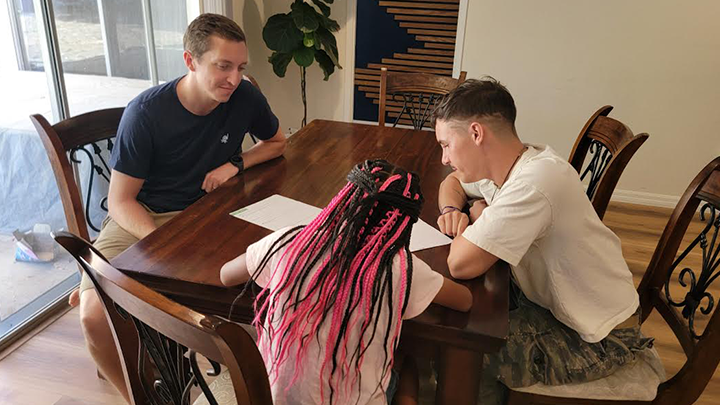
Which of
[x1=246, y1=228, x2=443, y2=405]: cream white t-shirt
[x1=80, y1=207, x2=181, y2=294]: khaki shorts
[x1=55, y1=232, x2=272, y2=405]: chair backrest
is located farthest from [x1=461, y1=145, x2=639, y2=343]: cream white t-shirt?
[x1=80, y1=207, x2=181, y2=294]: khaki shorts

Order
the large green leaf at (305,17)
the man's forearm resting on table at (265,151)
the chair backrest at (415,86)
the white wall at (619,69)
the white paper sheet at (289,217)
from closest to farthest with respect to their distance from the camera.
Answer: the white paper sheet at (289,217) → the man's forearm resting on table at (265,151) → the chair backrest at (415,86) → the white wall at (619,69) → the large green leaf at (305,17)

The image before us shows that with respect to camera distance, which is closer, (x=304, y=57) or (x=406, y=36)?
(x=304, y=57)

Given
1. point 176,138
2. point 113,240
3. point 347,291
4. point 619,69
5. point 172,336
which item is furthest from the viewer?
point 619,69

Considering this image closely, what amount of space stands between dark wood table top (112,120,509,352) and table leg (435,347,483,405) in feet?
0.14

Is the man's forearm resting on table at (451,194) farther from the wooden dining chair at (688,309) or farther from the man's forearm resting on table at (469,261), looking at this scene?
the wooden dining chair at (688,309)

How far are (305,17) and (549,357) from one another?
2.81 metres

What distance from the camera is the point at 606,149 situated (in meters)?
1.86

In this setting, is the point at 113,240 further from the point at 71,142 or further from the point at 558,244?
the point at 558,244

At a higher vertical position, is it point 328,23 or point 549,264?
point 328,23

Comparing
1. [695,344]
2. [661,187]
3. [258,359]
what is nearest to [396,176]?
[258,359]

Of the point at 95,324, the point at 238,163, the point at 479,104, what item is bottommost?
the point at 95,324

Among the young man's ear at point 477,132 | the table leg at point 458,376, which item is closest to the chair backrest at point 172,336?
the table leg at point 458,376

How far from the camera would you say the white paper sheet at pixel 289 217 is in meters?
1.36

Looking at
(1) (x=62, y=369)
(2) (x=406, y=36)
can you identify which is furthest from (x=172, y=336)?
(2) (x=406, y=36)
